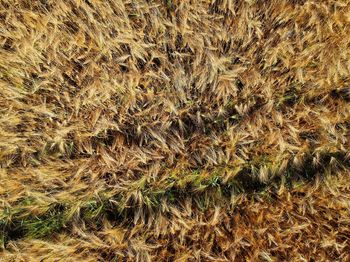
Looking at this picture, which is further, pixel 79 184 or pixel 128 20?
pixel 79 184

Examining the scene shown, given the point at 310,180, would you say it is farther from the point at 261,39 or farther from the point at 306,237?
the point at 261,39

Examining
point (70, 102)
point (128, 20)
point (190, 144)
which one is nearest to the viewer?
point (128, 20)

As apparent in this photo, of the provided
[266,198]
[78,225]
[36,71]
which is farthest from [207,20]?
[78,225]

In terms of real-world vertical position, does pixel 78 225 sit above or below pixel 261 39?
below

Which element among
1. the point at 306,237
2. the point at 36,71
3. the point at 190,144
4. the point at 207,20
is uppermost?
the point at 207,20

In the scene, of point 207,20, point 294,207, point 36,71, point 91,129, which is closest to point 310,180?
point 294,207

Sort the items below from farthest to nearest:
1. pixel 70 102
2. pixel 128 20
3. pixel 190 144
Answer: pixel 190 144, pixel 70 102, pixel 128 20
